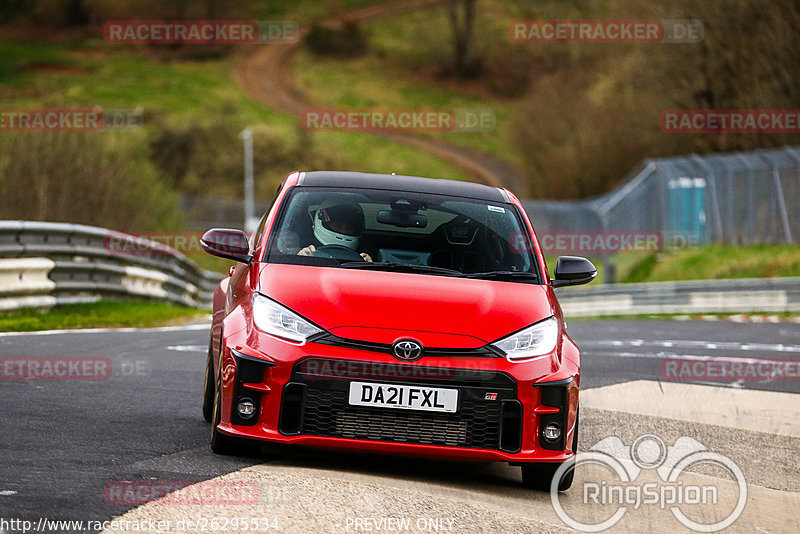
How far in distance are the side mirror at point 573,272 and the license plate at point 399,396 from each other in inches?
62.8

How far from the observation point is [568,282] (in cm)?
788

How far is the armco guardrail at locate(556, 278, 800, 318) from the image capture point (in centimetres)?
2636

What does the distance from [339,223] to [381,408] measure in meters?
1.59

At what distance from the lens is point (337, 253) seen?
24.6 ft

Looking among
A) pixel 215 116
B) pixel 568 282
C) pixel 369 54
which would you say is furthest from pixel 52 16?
pixel 568 282

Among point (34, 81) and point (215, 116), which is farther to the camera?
point (34, 81)

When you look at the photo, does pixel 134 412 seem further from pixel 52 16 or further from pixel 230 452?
pixel 52 16

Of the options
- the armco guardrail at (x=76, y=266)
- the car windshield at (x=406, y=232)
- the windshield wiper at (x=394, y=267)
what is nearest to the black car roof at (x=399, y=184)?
the car windshield at (x=406, y=232)

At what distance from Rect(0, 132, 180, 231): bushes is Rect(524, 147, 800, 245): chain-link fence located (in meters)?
13.7

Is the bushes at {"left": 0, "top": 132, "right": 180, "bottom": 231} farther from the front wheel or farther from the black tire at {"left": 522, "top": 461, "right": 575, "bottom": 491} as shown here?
the black tire at {"left": 522, "top": 461, "right": 575, "bottom": 491}

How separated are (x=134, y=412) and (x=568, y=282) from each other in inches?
114

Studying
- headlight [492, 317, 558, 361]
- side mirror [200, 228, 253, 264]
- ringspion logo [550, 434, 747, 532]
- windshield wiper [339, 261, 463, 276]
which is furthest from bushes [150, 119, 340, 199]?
headlight [492, 317, 558, 361]

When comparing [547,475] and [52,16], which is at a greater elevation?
[52,16]

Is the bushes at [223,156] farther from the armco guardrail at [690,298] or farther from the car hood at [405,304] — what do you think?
the car hood at [405,304]
